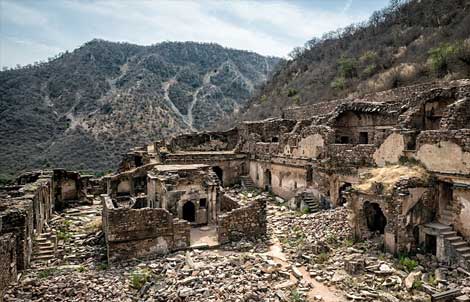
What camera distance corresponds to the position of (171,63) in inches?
3408

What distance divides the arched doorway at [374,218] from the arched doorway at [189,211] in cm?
692

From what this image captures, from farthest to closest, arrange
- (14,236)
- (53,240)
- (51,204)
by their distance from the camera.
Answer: (51,204) → (53,240) → (14,236)

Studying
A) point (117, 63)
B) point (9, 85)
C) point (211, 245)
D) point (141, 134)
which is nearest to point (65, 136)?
point (141, 134)

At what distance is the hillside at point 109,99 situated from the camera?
48.0m

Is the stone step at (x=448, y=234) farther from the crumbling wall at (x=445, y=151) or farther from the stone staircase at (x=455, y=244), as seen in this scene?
the crumbling wall at (x=445, y=151)

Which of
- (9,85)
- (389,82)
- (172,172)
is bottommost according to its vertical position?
(172,172)

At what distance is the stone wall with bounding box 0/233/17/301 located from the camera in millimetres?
10289

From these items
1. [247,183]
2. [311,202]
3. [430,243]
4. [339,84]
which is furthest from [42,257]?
[339,84]

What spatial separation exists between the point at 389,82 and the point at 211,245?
72.7ft

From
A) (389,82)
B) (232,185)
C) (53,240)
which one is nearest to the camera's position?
(53,240)

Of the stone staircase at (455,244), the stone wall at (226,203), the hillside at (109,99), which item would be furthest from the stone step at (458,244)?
the hillside at (109,99)

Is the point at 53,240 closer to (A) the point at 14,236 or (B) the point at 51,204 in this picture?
(A) the point at 14,236

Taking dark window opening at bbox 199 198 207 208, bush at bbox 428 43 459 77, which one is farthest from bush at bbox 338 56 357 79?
dark window opening at bbox 199 198 207 208

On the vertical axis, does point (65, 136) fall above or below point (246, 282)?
above
